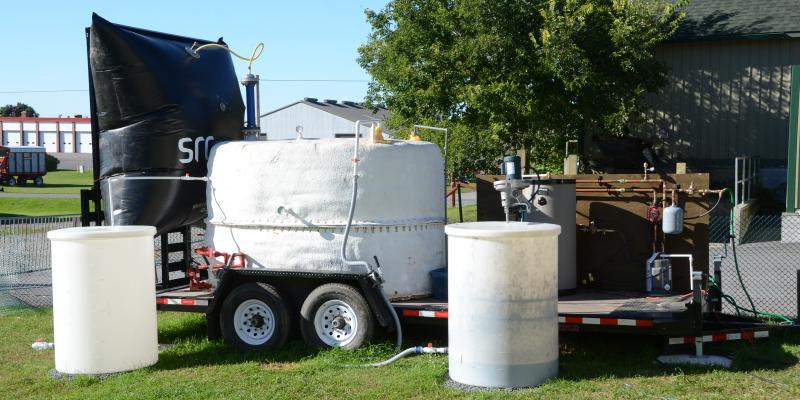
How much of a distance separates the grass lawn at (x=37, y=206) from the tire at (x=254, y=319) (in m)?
24.5

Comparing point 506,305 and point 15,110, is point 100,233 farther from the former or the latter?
point 15,110

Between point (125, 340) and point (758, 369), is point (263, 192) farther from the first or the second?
point (758, 369)

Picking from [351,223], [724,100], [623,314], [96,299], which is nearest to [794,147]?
[724,100]

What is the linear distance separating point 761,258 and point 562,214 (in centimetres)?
795

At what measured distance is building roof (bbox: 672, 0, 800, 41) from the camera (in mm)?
21344

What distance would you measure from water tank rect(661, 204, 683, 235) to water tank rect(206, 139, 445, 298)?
7.30 feet

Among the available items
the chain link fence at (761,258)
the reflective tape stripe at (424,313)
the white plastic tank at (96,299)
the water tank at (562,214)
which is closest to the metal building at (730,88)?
the chain link fence at (761,258)

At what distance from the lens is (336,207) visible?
8289mm

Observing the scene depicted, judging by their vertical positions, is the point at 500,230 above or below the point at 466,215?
above

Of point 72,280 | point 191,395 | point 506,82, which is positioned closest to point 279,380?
point 191,395

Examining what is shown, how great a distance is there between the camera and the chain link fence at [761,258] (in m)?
10.6

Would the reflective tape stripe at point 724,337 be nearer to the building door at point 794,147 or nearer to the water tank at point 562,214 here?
the water tank at point 562,214

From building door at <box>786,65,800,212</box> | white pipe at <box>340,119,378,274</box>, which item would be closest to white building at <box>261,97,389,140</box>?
building door at <box>786,65,800,212</box>

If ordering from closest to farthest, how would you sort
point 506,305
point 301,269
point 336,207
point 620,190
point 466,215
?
point 506,305 → point 336,207 → point 301,269 → point 620,190 → point 466,215
